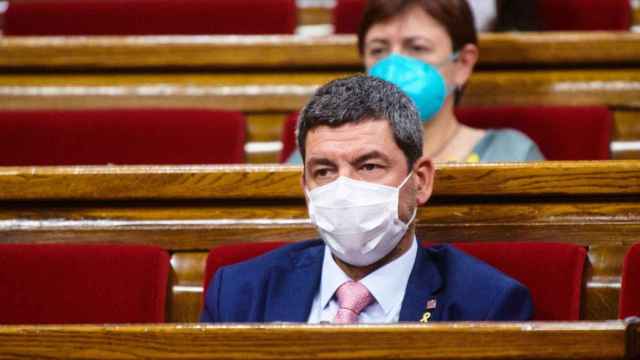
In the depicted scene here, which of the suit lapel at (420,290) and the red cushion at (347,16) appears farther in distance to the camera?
the red cushion at (347,16)

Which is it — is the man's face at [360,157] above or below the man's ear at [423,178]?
above

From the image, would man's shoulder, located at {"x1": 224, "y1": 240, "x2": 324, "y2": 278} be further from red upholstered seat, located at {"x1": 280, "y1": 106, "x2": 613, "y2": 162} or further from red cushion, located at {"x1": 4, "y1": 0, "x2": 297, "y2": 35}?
red cushion, located at {"x1": 4, "y1": 0, "x2": 297, "y2": 35}

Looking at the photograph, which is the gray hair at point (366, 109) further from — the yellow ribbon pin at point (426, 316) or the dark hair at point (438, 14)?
the dark hair at point (438, 14)

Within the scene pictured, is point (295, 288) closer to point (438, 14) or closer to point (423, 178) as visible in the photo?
point (423, 178)

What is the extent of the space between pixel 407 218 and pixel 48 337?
158mm

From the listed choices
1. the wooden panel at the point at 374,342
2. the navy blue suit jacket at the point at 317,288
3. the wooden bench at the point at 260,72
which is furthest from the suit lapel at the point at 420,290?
the wooden bench at the point at 260,72

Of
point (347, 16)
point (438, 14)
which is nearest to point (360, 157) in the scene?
point (438, 14)

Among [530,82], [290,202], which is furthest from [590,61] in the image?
[290,202]

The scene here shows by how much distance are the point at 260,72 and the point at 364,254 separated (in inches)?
11.3

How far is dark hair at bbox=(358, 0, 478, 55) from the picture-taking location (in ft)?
2.00

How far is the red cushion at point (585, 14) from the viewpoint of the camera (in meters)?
0.74

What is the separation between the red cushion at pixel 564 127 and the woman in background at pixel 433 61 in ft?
0.08

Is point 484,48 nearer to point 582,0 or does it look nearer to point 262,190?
point 582,0

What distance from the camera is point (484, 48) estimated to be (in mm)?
680
